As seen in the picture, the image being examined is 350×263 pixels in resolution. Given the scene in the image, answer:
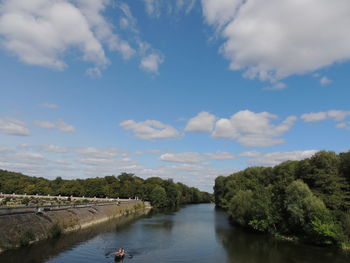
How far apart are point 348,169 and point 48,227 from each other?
5917 cm

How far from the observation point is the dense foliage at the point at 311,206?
4891 cm

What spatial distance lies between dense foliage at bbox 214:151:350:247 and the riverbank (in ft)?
120

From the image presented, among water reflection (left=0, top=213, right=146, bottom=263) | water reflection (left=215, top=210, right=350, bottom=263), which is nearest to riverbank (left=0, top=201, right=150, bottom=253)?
water reflection (left=0, top=213, right=146, bottom=263)

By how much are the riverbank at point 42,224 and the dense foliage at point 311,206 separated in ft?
120

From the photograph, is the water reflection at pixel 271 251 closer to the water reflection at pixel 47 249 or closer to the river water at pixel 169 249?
the river water at pixel 169 249

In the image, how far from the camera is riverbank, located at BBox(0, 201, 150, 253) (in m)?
41.3

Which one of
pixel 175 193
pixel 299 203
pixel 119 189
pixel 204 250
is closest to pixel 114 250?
pixel 204 250

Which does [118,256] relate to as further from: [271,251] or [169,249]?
[271,251]

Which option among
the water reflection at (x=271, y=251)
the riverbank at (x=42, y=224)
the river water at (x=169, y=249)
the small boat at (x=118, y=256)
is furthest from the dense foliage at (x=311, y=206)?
the riverbank at (x=42, y=224)

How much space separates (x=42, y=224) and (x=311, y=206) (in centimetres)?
4597

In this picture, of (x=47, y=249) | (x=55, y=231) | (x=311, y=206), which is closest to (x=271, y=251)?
(x=311, y=206)

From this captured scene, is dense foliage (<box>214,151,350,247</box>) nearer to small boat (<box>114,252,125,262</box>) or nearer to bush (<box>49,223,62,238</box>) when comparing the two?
small boat (<box>114,252,125,262</box>)

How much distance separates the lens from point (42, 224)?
50812 mm

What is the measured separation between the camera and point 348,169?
62.0 metres
